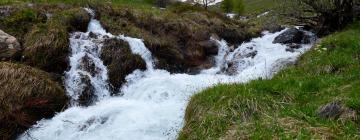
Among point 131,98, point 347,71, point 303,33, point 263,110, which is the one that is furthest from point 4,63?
point 303,33

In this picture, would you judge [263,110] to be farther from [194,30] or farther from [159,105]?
[194,30]

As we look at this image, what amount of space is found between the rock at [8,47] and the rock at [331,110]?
43.2 ft

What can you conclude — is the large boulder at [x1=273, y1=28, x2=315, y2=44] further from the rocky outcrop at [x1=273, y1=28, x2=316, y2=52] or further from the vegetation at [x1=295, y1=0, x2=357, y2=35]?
the vegetation at [x1=295, y1=0, x2=357, y2=35]

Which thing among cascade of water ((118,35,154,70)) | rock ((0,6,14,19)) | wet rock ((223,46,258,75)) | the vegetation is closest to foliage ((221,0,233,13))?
wet rock ((223,46,258,75))

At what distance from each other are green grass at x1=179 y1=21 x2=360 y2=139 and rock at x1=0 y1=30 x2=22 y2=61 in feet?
30.0

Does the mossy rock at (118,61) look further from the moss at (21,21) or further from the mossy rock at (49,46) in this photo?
the moss at (21,21)

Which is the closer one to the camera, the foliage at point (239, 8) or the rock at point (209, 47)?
the rock at point (209, 47)

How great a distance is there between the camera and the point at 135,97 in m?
18.5

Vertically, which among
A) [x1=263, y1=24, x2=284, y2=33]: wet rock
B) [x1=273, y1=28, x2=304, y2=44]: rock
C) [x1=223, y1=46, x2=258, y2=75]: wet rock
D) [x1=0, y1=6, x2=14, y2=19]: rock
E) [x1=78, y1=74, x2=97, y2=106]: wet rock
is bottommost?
[x1=263, y1=24, x2=284, y2=33]: wet rock

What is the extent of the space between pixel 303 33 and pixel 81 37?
14667 millimetres


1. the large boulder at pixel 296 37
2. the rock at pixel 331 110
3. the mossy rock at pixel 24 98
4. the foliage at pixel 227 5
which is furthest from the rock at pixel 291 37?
the foliage at pixel 227 5

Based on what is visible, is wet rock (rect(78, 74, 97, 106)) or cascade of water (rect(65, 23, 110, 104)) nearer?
wet rock (rect(78, 74, 97, 106))

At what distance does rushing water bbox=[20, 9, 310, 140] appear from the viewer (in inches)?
562

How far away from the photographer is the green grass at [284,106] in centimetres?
932
